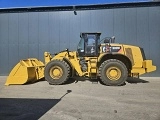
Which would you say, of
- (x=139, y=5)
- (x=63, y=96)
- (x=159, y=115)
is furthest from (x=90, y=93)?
(x=139, y=5)

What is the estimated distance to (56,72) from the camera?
13.1 metres

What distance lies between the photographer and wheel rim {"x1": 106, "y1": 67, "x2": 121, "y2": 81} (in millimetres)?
12500

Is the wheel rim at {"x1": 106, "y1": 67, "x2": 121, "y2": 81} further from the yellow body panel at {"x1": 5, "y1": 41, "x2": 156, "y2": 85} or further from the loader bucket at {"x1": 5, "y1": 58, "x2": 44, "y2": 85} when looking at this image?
the loader bucket at {"x1": 5, "y1": 58, "x2": 44, "y2": 85}

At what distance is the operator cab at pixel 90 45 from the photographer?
13.3 m

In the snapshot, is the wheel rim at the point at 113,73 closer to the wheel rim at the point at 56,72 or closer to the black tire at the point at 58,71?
the black tire at the point at 58,71

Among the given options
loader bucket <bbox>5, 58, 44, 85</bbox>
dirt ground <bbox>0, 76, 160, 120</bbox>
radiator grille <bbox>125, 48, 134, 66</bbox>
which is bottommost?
dirt ground <bbox>0, 76, 160, 120</bbox>

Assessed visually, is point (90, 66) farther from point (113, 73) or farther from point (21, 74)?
point (21, 74)

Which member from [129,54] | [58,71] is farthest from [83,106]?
[129,54]

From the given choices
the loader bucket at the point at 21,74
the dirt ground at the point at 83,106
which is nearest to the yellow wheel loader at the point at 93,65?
the loader bucket at the point at 21,74

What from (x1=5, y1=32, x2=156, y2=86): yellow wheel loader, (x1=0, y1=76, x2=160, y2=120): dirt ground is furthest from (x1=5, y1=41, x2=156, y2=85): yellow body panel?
(x1=0, y1=76, x2=160, y2=120): dirt ground

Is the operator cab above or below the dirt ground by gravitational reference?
above

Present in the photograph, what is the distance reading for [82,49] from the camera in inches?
535

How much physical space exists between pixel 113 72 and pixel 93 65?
1.19m

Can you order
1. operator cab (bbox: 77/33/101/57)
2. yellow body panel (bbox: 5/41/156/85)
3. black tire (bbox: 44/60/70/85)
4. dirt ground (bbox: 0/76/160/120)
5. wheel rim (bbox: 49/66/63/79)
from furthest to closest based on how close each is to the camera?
operator cab (bbox: 77/33/101/57) → wheel rim (bbox: 49/66/63/79) → black tire (bbox: 44/60/70/85) → yellow body panel (bbox: 5/41/156/85) → dirt ground (bbox: 0/76/160/120)
